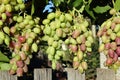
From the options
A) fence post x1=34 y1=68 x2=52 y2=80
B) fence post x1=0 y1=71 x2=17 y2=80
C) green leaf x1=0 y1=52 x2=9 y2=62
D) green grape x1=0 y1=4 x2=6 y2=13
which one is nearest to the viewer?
green grape x1=0 y1=4 x2=6 y2=13

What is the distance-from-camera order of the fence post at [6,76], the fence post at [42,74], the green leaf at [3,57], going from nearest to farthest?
the green leaf at [3,57] < the fence post at [6,76] < the fence post at [42,74]

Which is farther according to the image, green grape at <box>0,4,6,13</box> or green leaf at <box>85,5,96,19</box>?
green leaf at <box>85,5,96,19</box>

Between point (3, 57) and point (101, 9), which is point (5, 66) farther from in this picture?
point (101, 9)

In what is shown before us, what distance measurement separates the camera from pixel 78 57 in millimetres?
940

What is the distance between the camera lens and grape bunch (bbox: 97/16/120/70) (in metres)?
0.92

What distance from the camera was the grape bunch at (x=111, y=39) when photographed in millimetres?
924

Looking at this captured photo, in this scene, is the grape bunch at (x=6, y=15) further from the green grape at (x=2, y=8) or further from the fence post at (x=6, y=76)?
the fence post at (x=6, y=76)

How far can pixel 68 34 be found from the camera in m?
0.93

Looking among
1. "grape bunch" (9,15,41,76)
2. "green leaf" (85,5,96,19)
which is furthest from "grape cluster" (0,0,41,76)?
"green leaf" (85,5,96,19)

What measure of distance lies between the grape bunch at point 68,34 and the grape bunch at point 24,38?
30 mm

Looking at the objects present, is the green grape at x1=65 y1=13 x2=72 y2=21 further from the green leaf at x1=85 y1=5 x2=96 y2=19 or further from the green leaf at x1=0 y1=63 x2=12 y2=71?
the green leaf at x1=0 y1=63 x2=12 y2=71

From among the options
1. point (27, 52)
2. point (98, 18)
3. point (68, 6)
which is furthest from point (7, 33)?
point (98, 18)

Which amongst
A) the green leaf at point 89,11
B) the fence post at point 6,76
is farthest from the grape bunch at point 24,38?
the fence post at point 6,76

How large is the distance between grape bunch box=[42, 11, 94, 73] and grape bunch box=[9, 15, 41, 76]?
1.2 inches
